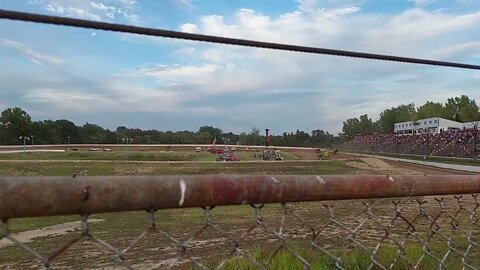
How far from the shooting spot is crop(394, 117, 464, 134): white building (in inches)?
3199

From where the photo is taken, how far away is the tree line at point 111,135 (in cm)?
8075

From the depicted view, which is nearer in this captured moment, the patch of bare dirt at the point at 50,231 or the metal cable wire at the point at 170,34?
the metal cable wire at the point at 170,34

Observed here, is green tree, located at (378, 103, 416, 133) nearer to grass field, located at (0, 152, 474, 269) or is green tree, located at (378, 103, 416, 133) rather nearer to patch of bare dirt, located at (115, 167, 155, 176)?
patch of bare dirt, located at (115, 167, 155, 176)

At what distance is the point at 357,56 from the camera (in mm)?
2197

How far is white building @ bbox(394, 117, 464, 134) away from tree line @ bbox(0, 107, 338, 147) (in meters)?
15.9

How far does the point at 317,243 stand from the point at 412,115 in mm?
108527

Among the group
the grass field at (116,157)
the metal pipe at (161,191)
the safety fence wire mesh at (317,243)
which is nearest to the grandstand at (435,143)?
the grass field at (116,157)

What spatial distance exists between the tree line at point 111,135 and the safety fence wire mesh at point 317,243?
256 ft

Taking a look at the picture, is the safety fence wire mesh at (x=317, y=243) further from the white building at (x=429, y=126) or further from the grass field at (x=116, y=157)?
the white building at (x=429, y=126)

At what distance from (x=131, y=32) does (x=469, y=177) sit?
1653 millimetres

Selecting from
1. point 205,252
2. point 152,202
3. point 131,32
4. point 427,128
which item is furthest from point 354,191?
point 427,128

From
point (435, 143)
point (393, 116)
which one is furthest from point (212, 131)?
point (435, 143)

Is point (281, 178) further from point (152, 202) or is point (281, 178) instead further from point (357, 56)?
point (357, 56)

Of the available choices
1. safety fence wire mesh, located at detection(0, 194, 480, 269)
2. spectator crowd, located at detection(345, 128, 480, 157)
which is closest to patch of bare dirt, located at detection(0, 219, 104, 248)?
safety fence wire mesh, located at detection(0, 194, 480, 269)
